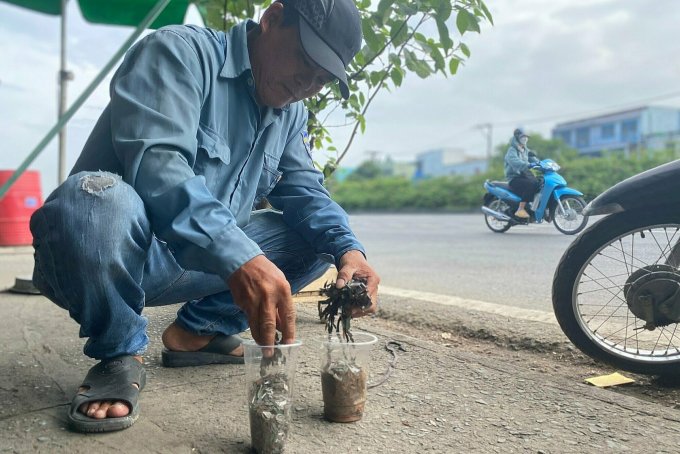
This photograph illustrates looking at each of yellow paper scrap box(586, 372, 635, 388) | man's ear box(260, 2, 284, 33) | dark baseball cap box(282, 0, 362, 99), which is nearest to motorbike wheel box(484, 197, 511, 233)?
yellow paper scrap box(586, 372, 635, 388)

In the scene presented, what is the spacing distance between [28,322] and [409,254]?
13.1 feet

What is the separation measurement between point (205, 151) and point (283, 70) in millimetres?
325

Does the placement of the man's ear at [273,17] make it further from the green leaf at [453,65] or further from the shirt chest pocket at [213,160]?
the green leaf at [453,65]

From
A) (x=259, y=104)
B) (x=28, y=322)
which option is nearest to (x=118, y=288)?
(x=259, y=104)

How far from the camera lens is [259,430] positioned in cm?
129

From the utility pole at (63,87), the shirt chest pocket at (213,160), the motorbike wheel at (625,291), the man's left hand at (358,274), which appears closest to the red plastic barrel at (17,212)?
the utility pole at (63,87)

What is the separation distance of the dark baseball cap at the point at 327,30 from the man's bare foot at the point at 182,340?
104cm

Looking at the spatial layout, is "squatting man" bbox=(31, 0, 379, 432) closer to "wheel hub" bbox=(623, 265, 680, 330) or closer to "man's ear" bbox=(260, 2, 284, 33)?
"man's ear" bbox=(260, 2, 284, 33)

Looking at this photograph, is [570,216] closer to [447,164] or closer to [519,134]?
[519,134]

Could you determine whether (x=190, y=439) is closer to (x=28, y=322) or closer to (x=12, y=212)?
(x=28, y=322)

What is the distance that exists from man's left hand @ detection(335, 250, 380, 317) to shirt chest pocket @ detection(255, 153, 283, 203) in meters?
0.41

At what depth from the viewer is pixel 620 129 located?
2.93 metres

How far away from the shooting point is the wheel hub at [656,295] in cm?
193

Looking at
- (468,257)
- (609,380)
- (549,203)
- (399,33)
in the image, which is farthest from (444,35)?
(468,257)
